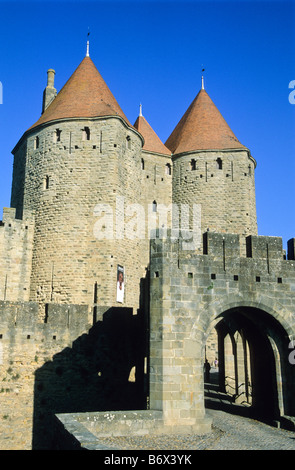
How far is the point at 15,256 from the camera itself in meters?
21.5

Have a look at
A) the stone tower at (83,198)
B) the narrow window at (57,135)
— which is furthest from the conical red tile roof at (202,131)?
the narrow window at (57,135)

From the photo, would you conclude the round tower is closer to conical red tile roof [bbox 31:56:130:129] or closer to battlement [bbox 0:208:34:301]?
conical red tile roof [bbox 31:56:130:129]

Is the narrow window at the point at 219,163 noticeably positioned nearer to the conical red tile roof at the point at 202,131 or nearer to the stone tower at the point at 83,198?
the conical red tile roof at the point at 202,131

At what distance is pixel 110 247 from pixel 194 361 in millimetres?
11726

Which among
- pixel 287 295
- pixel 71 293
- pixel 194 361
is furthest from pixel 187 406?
pixel 71 293

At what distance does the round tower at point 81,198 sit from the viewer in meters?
20.6

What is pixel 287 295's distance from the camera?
1048 centimetres

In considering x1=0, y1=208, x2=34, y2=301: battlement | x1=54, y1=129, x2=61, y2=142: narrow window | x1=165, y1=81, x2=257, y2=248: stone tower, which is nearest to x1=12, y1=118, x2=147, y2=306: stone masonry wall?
x1=54, y1=129, x2=61, y2=142: narrow window

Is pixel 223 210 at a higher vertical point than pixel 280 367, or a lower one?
higher

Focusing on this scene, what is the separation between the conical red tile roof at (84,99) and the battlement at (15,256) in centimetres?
562

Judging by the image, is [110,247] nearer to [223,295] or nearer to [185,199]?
[185,199]
